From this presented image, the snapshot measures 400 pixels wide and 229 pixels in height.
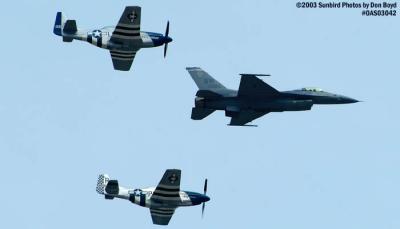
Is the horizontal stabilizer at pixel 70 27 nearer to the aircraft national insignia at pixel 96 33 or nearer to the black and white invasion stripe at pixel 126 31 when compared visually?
the aircraft national insignia at pixel 96 33

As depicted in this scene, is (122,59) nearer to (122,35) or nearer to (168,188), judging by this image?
(122,35)

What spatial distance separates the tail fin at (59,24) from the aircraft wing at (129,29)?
6.31m

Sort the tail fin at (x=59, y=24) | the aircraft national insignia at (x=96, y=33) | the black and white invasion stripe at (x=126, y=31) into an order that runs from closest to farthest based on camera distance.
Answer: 1. the black and white invasion stripe at (x=126, y=31)
2. the aircraft national insignia at (x=96, y=33)
3. the tail fin at (x=59, y=24)

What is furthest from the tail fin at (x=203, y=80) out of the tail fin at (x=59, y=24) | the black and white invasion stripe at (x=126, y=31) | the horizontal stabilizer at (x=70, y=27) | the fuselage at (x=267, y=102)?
the tail fin at (x=59, y=24)

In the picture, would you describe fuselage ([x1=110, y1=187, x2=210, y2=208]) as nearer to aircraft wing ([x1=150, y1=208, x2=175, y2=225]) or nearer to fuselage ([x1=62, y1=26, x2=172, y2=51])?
aircraft wing ([x1=150, y1=208, x2=175, y2=225])

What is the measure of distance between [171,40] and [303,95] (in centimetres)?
1591

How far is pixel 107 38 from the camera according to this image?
9900cm

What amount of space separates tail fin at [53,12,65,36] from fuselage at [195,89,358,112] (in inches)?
625

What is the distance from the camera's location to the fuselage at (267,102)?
102 meters

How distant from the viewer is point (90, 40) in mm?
98938

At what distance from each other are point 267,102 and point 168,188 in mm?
13791

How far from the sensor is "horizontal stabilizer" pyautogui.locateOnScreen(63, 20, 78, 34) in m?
98.2

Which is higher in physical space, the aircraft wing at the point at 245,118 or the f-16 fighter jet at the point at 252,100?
the f-16 fighter jet at the point at 252,100

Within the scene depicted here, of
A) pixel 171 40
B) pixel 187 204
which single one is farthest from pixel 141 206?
pixel 171 40
